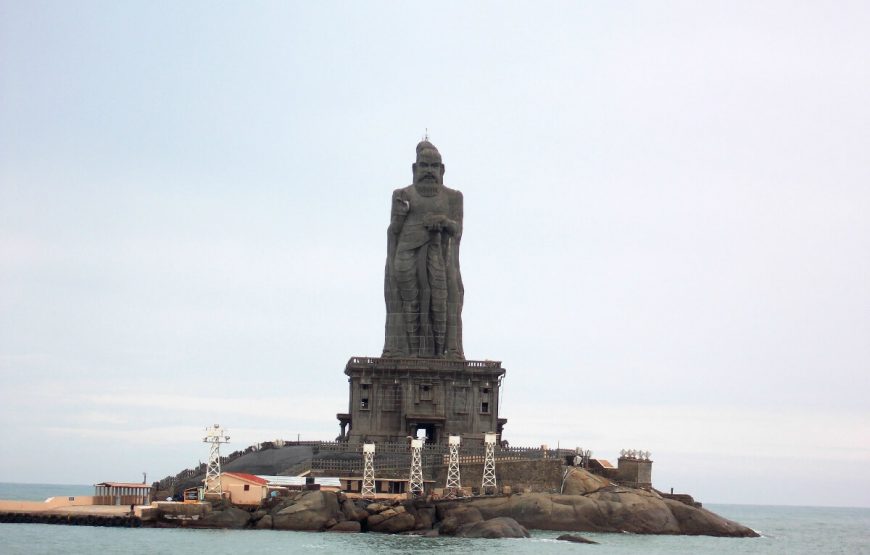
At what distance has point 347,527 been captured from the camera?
2734 inches

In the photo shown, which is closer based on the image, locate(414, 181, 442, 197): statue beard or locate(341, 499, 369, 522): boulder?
locate(341, 499, 369, 522): boulder

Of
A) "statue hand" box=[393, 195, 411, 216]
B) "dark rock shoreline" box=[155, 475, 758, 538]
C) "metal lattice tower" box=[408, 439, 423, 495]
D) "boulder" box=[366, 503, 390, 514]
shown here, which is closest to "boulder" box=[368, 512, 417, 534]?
"dark rock shoreline" box=[155, 475, 758, 538]

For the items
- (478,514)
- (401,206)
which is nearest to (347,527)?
(478,514)

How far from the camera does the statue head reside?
312 feet

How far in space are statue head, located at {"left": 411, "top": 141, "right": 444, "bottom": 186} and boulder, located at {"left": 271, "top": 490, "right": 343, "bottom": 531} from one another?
100 feet

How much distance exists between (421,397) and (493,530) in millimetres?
23772

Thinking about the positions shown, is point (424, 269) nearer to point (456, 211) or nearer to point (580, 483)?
point (456, 211)

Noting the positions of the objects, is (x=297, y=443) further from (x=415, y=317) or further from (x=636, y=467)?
(x=636, y=467)

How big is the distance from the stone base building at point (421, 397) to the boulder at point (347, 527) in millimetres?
20350

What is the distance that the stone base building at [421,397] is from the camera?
90.4 m

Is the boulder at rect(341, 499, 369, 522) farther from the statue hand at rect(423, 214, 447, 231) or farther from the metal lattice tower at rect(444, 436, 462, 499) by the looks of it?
the statue hand at rect(423, 214, 447, 231)

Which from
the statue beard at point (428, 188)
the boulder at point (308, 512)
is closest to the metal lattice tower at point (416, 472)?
the boulder at point (308, 512)

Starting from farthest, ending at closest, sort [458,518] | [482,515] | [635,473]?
[635,473] → [482,515] → [458,518]

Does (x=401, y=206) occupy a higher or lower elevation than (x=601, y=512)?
higher
